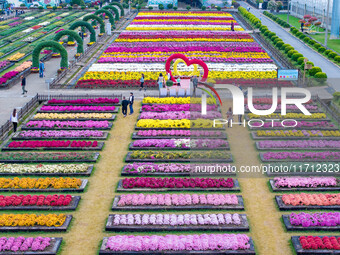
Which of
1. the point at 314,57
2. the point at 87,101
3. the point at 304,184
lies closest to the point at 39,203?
the point at 304,184

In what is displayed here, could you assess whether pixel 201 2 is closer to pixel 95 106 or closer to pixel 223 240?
pixel 95 106

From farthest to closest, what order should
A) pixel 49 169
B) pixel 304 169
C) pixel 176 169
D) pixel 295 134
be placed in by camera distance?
pixel 295 134, pixel 49 169, pixel 176 169, pixel 304 169

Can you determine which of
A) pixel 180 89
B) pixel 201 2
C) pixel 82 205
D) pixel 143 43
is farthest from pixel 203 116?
pixel 201 2

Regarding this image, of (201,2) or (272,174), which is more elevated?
(201,2)

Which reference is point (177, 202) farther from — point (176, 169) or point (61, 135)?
point (61, 135)

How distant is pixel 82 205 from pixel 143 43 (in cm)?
4032

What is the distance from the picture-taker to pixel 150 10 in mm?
94062

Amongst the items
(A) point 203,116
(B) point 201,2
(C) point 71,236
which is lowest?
(C) point 71,236

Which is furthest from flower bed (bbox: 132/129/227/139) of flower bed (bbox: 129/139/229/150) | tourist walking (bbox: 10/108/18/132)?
tourist walking (bbox: 10/108/18/132)

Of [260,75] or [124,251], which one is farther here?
[260,75]

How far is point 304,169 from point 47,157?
→ 44.7 ft

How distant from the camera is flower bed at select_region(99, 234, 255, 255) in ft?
60.4

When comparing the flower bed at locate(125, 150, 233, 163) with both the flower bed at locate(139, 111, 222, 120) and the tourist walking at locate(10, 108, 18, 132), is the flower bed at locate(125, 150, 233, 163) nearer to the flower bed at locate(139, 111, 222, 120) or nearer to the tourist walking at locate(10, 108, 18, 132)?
the flower bed at locate(139, 111, 222, 120)

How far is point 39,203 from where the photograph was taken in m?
21.7
